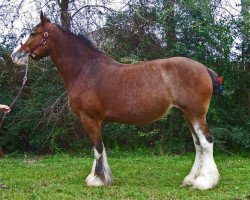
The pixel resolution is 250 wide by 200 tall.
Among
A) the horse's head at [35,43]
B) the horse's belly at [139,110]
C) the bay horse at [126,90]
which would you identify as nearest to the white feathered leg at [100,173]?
the bay horse at [126,90]

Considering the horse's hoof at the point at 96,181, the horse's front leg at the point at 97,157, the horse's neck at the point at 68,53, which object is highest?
the horse's neck at the point at 68,53

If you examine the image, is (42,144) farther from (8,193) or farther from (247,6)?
(247,6)

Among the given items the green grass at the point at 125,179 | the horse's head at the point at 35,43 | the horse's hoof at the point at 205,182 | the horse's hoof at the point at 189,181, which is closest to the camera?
the green grass at the point at 125,179

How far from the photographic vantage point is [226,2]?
11.2 m

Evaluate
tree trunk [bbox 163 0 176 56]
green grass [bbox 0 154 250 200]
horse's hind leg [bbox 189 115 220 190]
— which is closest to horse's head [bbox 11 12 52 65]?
green grass [bbox 0 154 250 200]

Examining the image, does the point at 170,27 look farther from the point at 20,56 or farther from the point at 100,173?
the point at 100,173

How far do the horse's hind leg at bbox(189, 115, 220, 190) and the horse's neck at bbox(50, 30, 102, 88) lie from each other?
1.95 metres

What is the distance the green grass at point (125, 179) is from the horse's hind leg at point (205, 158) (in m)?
0.17

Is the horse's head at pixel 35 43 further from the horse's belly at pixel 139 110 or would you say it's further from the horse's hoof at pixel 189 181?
the horse's hoof at pixel 189 181

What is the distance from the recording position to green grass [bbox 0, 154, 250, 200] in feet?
18.8

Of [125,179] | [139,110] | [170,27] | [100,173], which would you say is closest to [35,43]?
[139,110]

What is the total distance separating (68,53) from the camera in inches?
269

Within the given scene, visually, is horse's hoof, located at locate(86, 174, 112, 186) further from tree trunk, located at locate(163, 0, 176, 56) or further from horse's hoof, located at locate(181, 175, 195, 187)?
tree trunk, located at locate(163, 0, 176, 56)

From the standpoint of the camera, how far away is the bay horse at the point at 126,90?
6207mm
